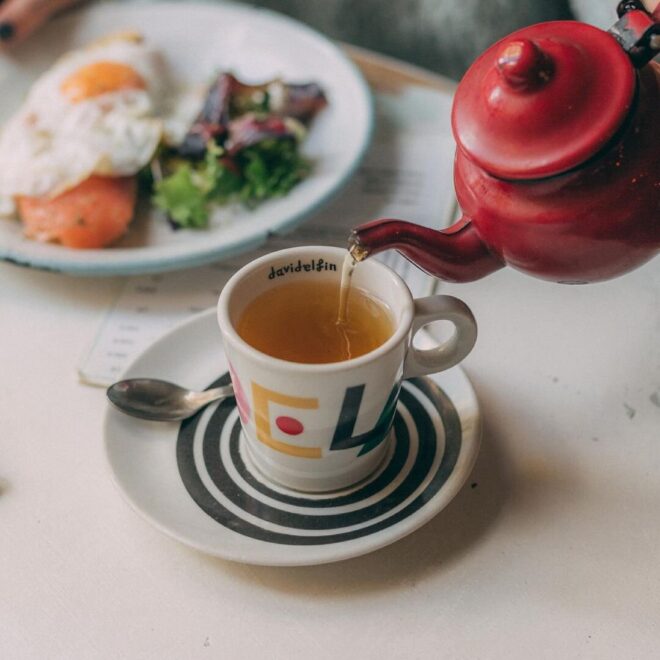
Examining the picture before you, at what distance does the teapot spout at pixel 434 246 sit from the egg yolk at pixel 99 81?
2.55ft

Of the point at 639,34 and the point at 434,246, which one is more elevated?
the point at 639,34

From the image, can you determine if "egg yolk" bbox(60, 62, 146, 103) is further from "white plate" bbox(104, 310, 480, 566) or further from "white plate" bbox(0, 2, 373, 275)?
"white plate" bbox(104, 310, 480, 566)

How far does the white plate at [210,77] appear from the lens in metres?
0.89

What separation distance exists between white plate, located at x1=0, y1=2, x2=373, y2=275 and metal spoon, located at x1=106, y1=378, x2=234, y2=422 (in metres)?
0.22

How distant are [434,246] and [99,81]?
81 cm

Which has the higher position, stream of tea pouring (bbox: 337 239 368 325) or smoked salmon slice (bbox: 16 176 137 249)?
stream of tea pouring (bbox: 337 239 368 325)

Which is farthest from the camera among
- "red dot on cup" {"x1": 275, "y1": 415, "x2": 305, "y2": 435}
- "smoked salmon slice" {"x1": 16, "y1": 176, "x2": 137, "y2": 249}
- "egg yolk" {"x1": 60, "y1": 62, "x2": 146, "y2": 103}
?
"egg yolk" {"x1": 60, "y1": 62, "x2": 146, "y2": 103}

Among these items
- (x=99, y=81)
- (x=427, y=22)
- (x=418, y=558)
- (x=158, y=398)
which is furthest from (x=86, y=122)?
(x=418, y=558)

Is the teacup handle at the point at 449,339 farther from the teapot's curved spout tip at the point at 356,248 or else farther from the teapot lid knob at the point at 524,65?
the teapot lid knob at the point at 524,65

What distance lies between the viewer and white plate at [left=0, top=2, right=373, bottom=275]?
2.93 ft

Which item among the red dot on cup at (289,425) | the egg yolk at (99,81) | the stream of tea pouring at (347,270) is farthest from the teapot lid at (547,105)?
the egg yolk at (99,81)

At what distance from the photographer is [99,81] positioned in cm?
119

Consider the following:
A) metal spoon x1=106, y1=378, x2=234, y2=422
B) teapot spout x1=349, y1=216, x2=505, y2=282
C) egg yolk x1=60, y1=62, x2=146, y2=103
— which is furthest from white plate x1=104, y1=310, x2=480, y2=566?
egg yolk x1=60, y1=62, x2=146, y2=103

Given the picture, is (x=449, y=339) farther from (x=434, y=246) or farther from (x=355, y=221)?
(x=355, y=221)
